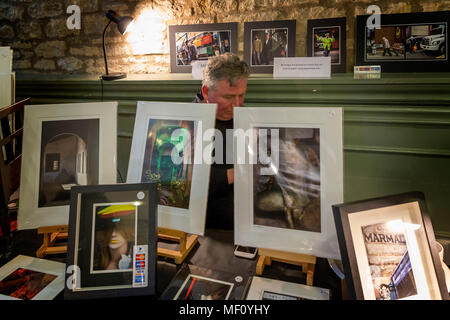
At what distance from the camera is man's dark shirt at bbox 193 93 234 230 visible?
4.31 feet

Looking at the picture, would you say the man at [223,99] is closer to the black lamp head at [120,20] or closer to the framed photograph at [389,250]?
the framed photograph at [389,250]

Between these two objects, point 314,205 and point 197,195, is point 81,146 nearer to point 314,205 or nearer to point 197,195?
point 197,195

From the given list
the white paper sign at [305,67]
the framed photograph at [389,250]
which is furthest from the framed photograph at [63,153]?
the white paper sign at [305,67]

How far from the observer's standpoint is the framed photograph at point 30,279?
0.85 m

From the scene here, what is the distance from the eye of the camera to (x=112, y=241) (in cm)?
89

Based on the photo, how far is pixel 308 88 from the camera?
74.6 inches

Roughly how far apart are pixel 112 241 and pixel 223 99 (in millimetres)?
931

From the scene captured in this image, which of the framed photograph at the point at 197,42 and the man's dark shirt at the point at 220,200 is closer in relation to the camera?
the man's dark shirt at the point at 220,200

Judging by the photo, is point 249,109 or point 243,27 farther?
point 243,27

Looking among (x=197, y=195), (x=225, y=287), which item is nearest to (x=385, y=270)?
(x=225, y=287)

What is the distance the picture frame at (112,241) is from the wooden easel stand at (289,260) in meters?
0.33

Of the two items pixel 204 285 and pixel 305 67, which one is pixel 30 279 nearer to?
pixel 204 285
